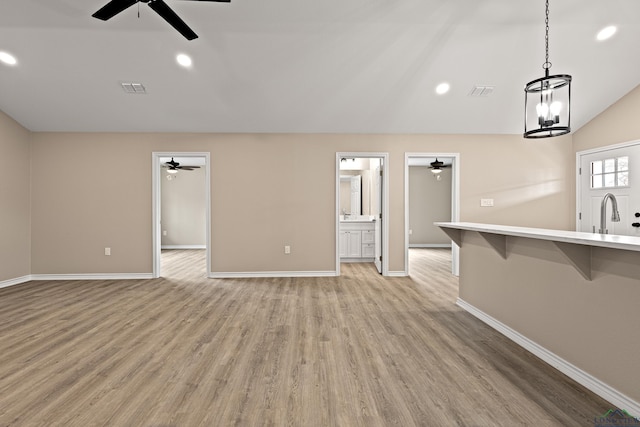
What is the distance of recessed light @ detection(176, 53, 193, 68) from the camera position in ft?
12.6

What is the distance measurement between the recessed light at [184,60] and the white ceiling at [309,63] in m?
0.07

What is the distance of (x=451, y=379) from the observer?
212cm

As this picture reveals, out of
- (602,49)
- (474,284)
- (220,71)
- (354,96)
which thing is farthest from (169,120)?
(602,49)

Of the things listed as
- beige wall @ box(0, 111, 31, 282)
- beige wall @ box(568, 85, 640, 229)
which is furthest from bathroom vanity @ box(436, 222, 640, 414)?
beige wall @ box(0, 111, 31, 282)

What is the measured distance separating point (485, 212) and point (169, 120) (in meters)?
5.53

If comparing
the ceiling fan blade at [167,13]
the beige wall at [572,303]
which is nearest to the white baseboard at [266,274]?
the beige wall at [572,303]

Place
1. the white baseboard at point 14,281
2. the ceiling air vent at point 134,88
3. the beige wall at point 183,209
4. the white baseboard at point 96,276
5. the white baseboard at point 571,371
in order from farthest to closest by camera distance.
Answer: the beige wall at point 183,209 → the white baseboard at point 96,276 → the white baseboard at point 14,281 → the ceiling air vent at point 134,88 → the white baseboard at point 571,371

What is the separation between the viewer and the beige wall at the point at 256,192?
5.27 m

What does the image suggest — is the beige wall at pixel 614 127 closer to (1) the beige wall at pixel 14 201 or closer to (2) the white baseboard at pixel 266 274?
(2) the white baseboard at pixel 266 274

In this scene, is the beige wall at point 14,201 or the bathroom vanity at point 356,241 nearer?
A: the beige wall at point 14,201

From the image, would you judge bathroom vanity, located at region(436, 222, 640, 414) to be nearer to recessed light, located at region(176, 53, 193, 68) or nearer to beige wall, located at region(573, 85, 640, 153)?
beige wall, located at region(573, 85, 640, 153)

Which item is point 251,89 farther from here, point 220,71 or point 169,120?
point 169,120

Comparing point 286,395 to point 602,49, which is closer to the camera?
point 286,395

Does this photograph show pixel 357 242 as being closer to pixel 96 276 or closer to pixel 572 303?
pixel 572 303
